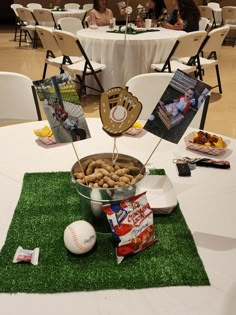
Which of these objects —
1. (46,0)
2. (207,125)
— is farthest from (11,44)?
(207,125)

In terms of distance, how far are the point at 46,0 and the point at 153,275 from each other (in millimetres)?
10540

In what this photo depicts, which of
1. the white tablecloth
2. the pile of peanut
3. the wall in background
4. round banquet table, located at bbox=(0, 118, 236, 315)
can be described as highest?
the pile of peanut

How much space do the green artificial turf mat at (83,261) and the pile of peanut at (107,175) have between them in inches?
5.7

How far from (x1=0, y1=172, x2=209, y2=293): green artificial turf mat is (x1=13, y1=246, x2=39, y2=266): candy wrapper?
11mm

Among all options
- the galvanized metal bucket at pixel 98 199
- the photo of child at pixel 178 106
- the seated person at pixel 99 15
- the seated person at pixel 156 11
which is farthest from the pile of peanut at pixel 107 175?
the seated person at pixel 156 11

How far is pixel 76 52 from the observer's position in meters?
4.12

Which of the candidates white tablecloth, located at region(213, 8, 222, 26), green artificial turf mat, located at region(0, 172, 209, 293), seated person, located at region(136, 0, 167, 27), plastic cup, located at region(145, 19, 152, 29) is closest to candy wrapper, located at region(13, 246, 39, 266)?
green artificial turf mat, located at region(0, 172, 209, 293)

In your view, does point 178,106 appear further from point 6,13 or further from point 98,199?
point 6,13

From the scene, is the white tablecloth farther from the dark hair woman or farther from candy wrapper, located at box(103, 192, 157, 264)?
candy wrapper, located at box(103, 192, 157, 264)

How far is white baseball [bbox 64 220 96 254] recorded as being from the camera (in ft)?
3.04

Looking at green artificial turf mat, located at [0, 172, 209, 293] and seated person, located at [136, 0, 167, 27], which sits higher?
green artificial turf mat, located at [0, 172, 209, 293]

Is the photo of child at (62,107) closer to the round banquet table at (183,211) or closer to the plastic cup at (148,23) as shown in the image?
the round banquet table at (183,211)

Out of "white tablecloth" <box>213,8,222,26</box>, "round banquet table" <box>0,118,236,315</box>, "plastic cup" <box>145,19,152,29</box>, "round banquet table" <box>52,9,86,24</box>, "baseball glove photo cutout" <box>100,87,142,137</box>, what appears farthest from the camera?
"white tablecloth" <box>213,8,222,26</box>

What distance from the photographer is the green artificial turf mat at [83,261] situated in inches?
33.6
